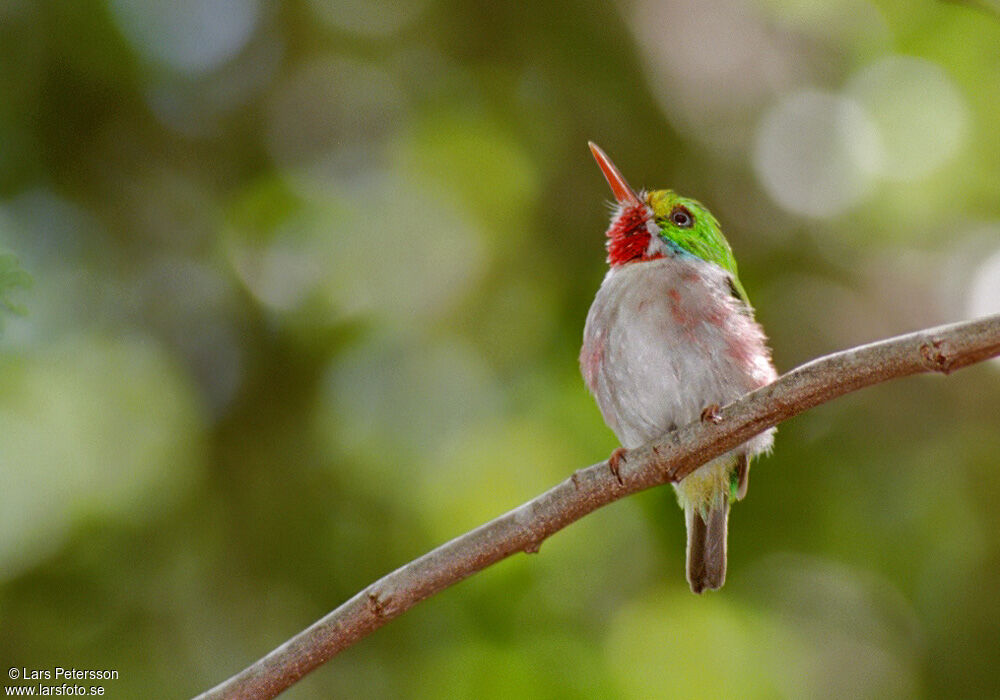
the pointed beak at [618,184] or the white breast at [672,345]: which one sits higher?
the pointed beak at [618,184]

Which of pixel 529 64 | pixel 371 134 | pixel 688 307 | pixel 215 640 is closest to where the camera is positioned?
pixel 688 307

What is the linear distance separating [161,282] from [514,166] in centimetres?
169

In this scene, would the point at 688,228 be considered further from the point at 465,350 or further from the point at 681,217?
the point at 465,350

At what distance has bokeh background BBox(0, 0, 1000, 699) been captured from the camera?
13.2 ft

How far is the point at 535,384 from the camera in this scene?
452 cm

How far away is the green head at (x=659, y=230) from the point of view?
134 inches

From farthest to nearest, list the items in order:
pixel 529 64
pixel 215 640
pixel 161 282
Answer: pixel 529 64, pixel 161 282, pixel 215 640

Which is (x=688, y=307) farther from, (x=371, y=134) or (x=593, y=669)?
(x=371, y=134)

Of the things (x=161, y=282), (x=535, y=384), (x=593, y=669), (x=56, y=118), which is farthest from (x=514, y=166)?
(x=593, y=669)

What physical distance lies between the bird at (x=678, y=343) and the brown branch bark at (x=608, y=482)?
27.7 inches

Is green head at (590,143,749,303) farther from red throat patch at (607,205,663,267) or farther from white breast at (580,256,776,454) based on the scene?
white breast at (580,256,776,454)

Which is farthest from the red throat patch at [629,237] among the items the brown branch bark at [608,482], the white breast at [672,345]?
the brown branch bark at [608,482]

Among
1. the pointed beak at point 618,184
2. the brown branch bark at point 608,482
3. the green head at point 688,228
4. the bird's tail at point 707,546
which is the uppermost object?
the pointed beak at point 618,184

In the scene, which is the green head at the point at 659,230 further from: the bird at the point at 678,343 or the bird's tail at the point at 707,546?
the bird's tail at the point at 707,546
